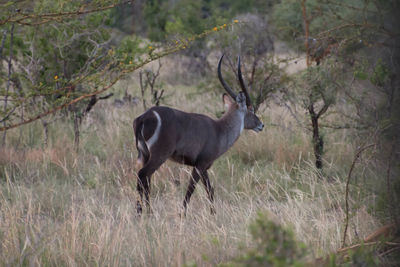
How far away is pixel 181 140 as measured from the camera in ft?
18.0

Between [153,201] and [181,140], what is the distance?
79cm

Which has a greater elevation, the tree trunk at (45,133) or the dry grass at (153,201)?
the tree trunk at (45,133)

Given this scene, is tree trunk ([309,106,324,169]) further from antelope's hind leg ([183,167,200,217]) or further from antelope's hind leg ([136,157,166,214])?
antelope's hind leg ([136,157,166,214])

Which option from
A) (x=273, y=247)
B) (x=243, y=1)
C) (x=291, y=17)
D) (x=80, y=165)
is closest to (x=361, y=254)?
(x=273, y=247)

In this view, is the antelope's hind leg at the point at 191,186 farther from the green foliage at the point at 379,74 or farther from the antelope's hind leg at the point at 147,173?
the green foliage at the point at 379,74

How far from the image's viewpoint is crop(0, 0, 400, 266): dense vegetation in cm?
357

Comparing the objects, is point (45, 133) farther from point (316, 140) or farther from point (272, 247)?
point (272, 247)

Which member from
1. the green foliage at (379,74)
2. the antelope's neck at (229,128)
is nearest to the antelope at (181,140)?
the antelope's neck at (229,128)

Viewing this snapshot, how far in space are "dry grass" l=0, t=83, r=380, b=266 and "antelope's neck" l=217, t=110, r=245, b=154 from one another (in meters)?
0.42

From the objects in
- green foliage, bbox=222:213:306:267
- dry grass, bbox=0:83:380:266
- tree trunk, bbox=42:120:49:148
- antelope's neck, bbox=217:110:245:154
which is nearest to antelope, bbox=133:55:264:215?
antelope's neck, bbox=217:110:245:154

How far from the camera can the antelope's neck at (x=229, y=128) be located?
598 centimetres

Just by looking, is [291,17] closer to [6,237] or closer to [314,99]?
[314,99]

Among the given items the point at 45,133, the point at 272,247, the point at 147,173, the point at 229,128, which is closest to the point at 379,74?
the point at 229,128

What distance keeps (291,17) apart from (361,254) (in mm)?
12605
